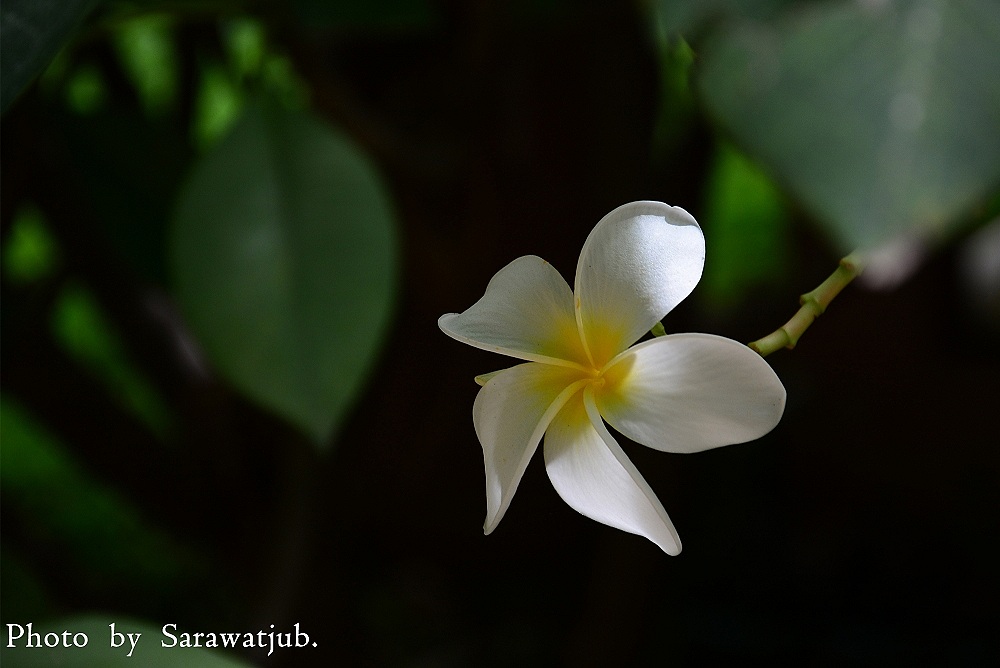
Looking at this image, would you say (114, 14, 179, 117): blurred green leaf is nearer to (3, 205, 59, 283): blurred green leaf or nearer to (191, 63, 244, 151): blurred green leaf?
(191, 63, 244, 151): blurred green leaf

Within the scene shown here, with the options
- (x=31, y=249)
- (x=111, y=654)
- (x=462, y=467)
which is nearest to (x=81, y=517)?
(x=31, y=249)

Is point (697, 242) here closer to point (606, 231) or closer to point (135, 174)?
point (606, 231)

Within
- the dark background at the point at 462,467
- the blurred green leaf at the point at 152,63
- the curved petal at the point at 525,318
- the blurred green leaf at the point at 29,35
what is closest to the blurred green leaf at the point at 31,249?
the dark background at the point at 462,467

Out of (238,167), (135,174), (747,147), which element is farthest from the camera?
(135,174)

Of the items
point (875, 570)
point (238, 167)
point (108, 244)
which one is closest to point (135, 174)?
point (108, 244)

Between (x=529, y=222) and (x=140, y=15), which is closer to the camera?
(x=140, y=15)

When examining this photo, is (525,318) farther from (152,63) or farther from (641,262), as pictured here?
(152,63)

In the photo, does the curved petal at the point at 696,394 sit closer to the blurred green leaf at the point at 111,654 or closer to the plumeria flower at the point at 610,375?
the plumeria flower at the point at 610,375

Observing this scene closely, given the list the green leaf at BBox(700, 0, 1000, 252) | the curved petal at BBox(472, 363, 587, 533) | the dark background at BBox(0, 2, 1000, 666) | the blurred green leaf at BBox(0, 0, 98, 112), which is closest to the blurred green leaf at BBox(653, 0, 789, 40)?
the green leaf at BBox(700, 0, 1000, 252)
